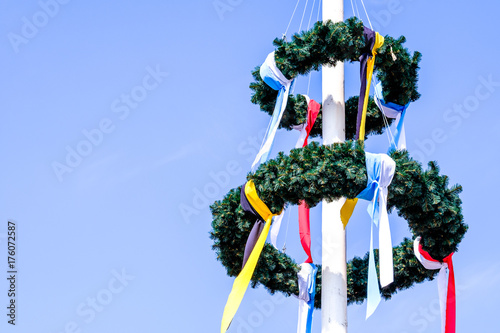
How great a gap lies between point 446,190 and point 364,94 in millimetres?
1853

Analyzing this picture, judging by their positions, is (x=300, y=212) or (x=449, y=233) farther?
(x=300, y=212)

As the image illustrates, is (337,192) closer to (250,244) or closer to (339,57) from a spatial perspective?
(250,244)

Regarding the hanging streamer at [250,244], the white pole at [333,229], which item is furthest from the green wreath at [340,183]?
the white pole at [333,229]

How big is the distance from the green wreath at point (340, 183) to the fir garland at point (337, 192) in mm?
12

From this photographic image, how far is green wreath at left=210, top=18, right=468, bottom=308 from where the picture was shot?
10523 millimetres

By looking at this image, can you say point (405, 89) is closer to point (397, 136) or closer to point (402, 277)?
point (397, 136)

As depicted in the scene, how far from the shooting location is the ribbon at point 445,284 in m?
11.4

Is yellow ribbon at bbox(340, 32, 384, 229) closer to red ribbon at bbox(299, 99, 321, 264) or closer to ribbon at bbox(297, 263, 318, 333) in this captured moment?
red ribbon at bbox(299, 99, 321, 264)

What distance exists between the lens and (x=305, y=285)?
12.2 meters

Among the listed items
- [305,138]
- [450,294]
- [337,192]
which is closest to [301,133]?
[305,138]

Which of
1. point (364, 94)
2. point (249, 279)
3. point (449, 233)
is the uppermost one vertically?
point (364, 94)

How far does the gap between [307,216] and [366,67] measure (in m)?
2.44

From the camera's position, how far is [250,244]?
36.4 feet

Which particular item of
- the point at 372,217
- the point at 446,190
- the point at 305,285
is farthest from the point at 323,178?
the point at 305,285
